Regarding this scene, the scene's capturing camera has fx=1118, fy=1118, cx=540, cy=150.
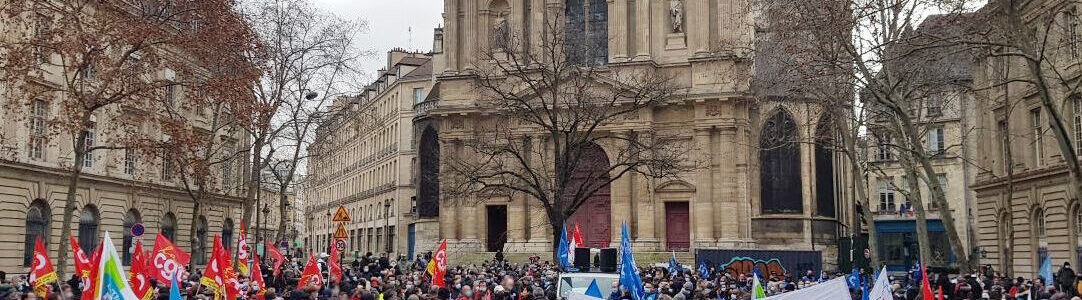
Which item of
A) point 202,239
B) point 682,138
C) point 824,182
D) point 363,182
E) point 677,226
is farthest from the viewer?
point 363,182

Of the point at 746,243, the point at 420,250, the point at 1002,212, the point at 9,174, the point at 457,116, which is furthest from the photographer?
the point at 420,250

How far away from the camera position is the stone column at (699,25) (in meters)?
50.3

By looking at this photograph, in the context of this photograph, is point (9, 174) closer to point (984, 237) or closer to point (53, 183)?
point (53, 183)

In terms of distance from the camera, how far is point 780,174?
170 feet

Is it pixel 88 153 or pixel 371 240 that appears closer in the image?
pixel 88 153

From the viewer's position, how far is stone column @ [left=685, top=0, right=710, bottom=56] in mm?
50344

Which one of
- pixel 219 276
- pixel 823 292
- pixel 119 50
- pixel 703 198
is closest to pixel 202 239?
pixel 119 50

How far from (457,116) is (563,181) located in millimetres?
18964

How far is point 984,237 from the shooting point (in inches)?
1689

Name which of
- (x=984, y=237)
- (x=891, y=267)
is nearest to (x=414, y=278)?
(x=984, y=237)

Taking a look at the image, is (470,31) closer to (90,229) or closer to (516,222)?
(516,222)

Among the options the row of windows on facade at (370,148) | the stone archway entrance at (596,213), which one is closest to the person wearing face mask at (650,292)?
the stone archway entrance at (596,213)

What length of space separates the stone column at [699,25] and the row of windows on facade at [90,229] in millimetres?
23167

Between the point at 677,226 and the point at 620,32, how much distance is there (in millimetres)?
9202
